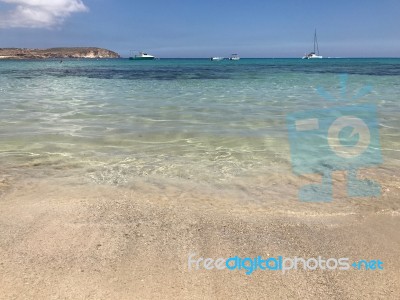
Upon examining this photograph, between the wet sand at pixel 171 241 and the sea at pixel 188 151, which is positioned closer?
the wet sand at pixel 171 241

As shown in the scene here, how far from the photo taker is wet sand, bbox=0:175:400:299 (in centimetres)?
284

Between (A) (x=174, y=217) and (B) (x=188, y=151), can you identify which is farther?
(B) (x=188, y=151)

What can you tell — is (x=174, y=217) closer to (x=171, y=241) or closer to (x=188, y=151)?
(x=171, y=241)

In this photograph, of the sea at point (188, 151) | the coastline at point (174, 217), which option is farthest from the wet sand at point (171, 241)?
the sea at point (188, 151)

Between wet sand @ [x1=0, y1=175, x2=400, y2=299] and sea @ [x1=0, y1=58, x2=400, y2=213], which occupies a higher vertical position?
sea @ [x1=0, y1=58, x2=400, y2=213]

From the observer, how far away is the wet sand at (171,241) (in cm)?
284

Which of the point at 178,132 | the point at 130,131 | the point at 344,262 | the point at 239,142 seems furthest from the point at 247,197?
the point at 130,131

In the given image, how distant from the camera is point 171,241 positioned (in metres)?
3.57

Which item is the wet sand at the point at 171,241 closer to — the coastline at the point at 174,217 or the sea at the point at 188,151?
the coastline at the point at 174,217

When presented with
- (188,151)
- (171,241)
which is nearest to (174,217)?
(171,241)

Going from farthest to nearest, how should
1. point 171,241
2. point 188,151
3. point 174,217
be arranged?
point 188,151, point 174,217, point 171,241

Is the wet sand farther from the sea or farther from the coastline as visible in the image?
the sea

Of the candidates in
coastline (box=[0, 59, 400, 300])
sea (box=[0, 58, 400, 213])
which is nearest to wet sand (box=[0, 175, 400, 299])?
coastline (box=[0, 59, 400, 300])

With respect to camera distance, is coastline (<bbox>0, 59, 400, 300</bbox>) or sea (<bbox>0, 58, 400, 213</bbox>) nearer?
coastline (<bbox>0, 59, 400, 300</bbox>)
